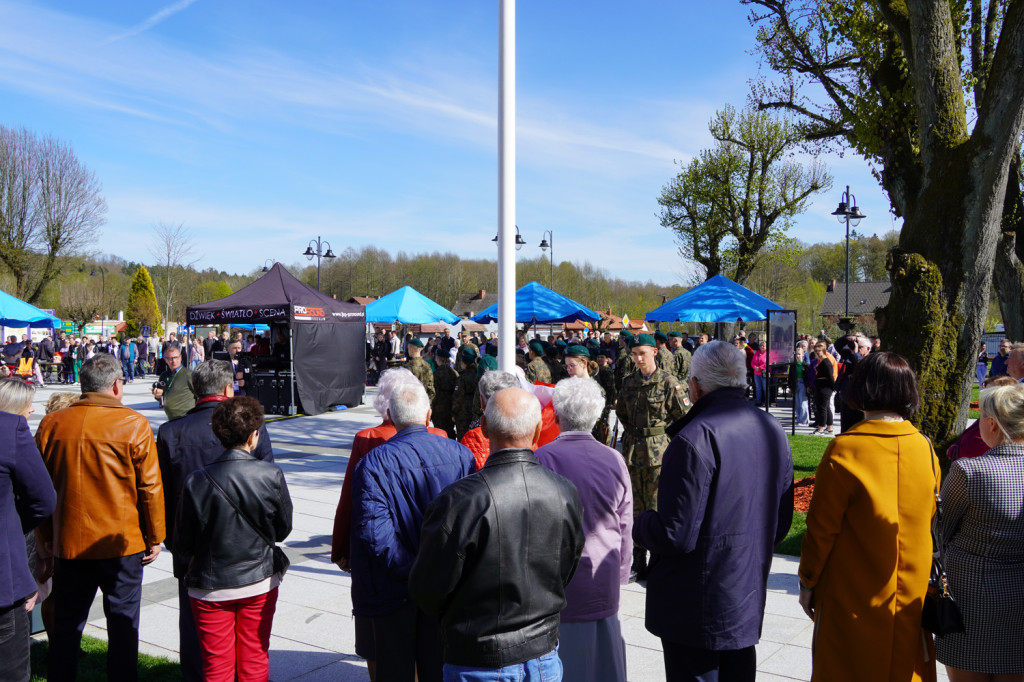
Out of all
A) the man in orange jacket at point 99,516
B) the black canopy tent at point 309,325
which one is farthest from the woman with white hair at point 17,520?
the black canopy tent at point 309,325

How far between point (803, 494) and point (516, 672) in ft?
21.2

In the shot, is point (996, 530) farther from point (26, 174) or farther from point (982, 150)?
point (26, 174)

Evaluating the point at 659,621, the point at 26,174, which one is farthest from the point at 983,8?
the point at 26,174

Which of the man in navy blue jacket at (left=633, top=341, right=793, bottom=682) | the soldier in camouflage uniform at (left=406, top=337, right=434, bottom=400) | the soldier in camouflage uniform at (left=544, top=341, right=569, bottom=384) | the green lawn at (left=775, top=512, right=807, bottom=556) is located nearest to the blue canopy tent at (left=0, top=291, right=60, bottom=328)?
the soldier in camouflage uniform at (left=406, top=337, right=434, bottom=400)

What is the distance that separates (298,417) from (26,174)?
30457 millimetres

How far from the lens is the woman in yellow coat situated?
9.30ft

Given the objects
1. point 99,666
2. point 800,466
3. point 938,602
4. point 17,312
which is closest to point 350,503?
point 99,666

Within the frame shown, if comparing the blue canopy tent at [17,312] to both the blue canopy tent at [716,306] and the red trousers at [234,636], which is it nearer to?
the blue canopy tent at [716,306]

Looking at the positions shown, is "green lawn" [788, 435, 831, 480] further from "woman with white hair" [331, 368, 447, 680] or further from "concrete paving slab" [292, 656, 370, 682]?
"woman with white hair" [331, 368, 447, 680]

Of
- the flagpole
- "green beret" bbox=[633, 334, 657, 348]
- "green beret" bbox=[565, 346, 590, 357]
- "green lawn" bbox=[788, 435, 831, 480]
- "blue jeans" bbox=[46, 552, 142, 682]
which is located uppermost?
the flagpole

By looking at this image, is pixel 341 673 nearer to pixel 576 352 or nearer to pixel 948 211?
pixel 576 352

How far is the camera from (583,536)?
2551mm

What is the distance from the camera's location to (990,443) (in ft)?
10.2

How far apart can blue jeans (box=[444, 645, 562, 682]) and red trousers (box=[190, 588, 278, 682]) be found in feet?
4.80
